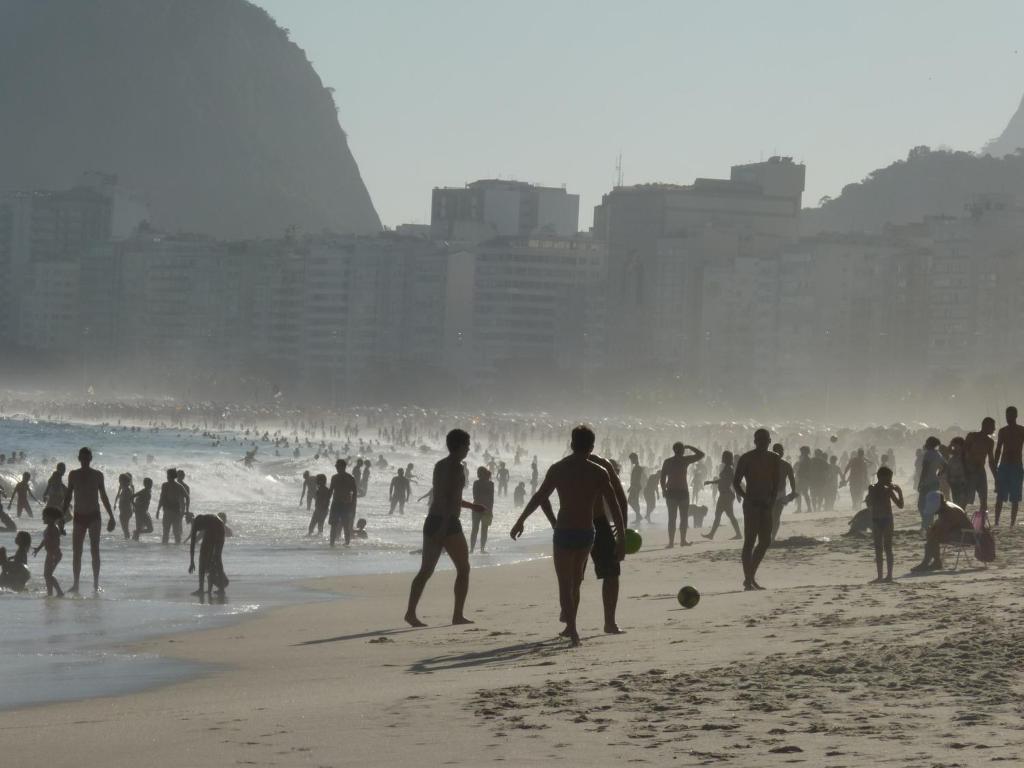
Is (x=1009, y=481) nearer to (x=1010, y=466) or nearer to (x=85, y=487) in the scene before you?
(x=1010, y=466)

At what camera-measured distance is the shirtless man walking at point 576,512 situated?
1120cm

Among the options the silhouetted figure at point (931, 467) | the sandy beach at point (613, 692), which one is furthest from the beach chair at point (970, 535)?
the silhouetted figure at point (931, 467)

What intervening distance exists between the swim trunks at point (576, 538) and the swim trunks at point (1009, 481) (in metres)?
8.91

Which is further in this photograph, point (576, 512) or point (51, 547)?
point (51, 547)

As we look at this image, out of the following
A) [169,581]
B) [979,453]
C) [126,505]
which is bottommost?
[169,581]

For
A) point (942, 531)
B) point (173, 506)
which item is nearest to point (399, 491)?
point (173, 506)

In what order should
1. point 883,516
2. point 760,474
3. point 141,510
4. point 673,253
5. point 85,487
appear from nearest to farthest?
1. point 760,474
2. point 883,516
3. point 85,487
4. point 141,510
5. point 673,253

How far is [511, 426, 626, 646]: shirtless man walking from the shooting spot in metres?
11.2

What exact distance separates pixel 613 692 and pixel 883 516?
6.84 m

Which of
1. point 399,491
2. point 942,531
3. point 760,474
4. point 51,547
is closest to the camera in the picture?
point 760,474

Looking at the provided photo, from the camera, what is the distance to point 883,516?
1552 cm

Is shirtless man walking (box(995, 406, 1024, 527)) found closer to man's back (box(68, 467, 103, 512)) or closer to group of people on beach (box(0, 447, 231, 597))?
group of people on beach (box(0, 447, 231, 597))

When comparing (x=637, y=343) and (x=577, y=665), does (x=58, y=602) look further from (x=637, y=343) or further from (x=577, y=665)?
(x=637, y=343)

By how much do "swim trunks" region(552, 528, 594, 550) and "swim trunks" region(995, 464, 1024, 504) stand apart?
8.91 m
